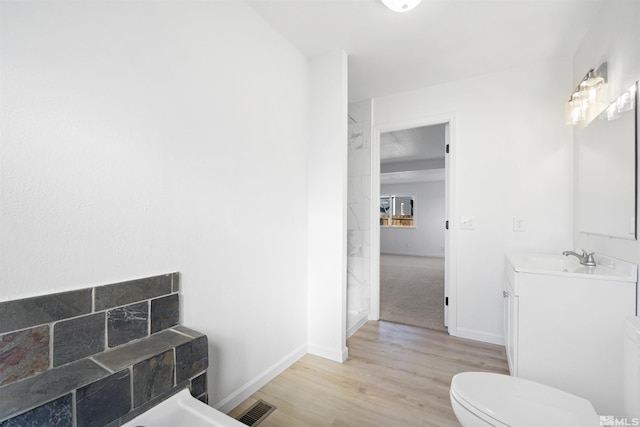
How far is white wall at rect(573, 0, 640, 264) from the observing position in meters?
1.43

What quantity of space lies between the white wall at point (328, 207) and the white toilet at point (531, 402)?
1.14 meters

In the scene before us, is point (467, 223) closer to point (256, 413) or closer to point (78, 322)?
point (256, 413)

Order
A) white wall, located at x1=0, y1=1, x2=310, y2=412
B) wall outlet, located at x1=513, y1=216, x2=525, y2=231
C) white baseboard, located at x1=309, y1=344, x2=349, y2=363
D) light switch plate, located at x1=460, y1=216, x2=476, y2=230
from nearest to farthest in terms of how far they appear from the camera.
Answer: white wall, located at x1=0, y1=1, x2=310, y2=412 < white baseboard, located at x1=309, y1=344, x2=349, y2=363 < wall outlet, located at x1=513, y1=216, x2=525, y2=231 < light switch plate, located at x1=460, y1=216, x2=476, y2=230

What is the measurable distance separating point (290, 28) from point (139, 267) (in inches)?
72.6

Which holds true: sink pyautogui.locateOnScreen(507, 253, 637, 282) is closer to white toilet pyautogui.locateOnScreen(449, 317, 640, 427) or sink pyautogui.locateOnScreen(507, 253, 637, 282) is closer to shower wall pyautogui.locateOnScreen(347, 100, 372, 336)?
white toilet pyautogui.locateOnScreen(449, 317, 640, 427)

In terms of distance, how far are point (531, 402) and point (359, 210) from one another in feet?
7.38

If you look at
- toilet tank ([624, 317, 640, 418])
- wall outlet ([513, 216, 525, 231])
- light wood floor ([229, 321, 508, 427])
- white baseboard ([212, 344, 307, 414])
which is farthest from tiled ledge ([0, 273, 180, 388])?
wall outlet ([513, 216, 525, 231])

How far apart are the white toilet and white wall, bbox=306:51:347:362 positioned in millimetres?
1137

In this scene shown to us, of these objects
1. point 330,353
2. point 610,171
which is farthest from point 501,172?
point 330,353

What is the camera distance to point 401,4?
1.71m

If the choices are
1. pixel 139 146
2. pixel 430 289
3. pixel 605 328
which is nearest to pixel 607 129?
pixel 605 328

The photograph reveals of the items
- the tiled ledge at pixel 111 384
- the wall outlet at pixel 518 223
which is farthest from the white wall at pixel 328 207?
the wall outlet at pixel 518 223

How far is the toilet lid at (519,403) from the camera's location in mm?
1081

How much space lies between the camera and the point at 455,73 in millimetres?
2629
